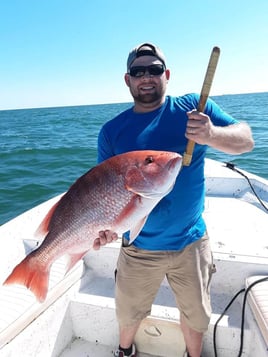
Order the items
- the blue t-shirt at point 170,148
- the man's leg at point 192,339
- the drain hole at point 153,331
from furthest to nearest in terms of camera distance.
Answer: the drain hole at point 153,331, the man's leg at point 192,339, the blue t-shirt at point 170,148

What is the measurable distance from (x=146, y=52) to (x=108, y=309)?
1975 mm

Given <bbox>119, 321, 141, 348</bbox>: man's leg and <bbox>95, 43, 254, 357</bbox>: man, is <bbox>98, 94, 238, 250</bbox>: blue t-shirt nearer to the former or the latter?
<bbox>95, 43, 254, 357</bbox>: man

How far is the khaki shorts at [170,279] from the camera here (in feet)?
7.12

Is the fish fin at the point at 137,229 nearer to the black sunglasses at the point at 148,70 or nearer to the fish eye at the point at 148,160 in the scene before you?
the fish eye at the point at 148,160

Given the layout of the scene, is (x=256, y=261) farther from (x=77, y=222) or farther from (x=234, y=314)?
(x=77, y=222)

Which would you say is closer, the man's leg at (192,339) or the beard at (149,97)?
the beard at (149,97)

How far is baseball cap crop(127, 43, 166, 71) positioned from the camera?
213cm

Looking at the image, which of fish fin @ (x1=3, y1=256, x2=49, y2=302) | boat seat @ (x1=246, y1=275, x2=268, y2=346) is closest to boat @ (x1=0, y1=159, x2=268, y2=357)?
boat seat @ (x1=246, y1=275, x2=268, y2=346)

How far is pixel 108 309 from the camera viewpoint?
2654mm

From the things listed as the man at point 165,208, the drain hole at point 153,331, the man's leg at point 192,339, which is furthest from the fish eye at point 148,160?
the drain hole at point 153,331

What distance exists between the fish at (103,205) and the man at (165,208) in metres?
0.40

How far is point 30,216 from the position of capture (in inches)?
145

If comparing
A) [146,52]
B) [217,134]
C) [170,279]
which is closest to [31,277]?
[170,279]

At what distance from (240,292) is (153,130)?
1536mm
